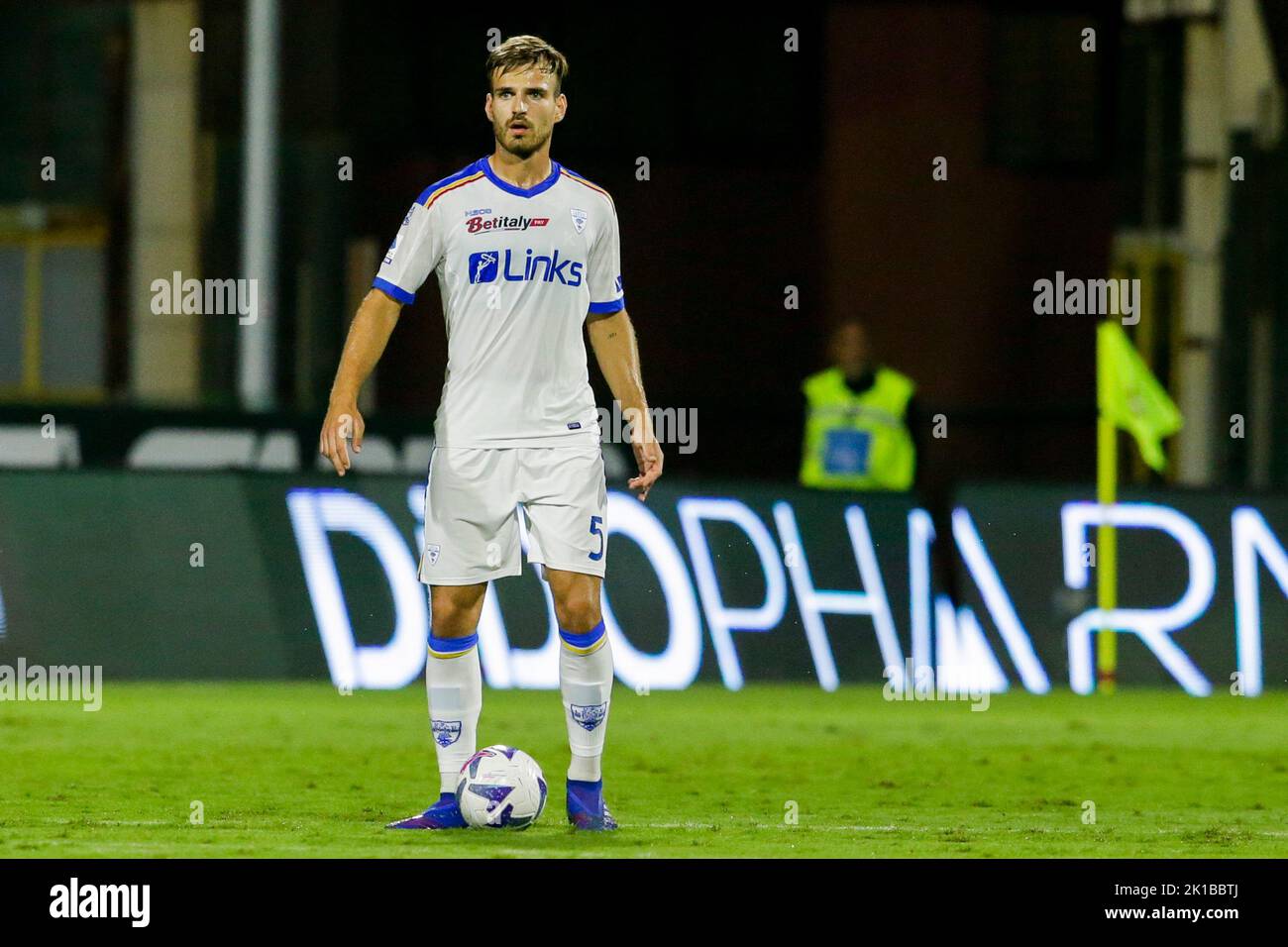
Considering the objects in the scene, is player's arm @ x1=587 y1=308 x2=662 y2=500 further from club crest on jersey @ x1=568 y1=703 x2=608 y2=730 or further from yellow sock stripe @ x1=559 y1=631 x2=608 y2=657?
club crest on jersey @ x1=568 y1=703 x2=608 y2=730

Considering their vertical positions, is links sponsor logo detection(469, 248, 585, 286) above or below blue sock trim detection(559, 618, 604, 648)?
above

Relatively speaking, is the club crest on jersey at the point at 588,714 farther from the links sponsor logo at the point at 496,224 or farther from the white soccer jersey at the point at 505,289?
the links sponsor logo at the point at 496,224

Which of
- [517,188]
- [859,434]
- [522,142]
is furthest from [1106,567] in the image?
[522,142]

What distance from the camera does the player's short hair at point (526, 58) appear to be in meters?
7.12

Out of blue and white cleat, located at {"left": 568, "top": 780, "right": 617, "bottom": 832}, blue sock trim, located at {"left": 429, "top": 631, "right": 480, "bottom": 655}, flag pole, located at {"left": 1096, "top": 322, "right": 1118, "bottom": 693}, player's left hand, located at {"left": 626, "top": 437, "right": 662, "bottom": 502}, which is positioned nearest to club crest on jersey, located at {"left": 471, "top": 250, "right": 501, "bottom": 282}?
player's left hand, located at {"left": 626, "top": 437, "right": 662, "bottom": 502}

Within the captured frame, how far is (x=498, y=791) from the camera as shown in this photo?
286 inches

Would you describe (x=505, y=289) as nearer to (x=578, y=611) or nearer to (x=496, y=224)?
(x=496, y=224)

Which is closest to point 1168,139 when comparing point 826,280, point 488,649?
point 826,280

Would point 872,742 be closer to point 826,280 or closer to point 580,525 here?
point 580,525

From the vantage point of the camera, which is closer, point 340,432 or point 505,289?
point 340,432

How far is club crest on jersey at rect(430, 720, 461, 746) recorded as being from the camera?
24.3 feet

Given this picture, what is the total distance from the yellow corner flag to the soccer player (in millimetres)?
6115

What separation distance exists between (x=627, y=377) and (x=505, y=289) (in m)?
0.53
